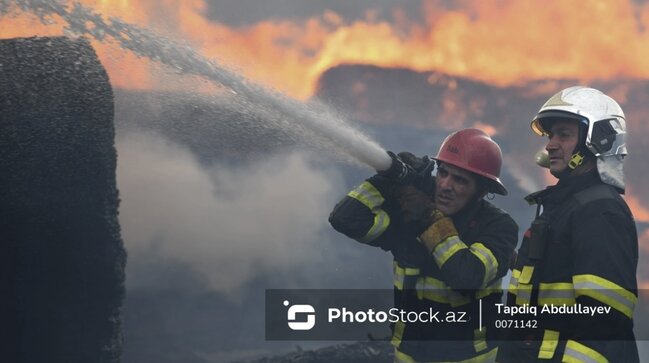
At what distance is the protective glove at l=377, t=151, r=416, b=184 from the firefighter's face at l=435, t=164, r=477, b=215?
15.3 inches

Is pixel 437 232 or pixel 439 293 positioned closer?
pixel 437 232

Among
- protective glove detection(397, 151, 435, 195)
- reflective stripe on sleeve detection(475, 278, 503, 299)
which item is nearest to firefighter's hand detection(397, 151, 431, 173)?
protective glove detection(397, 151, 435, 195)

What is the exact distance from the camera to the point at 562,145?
16.4ft

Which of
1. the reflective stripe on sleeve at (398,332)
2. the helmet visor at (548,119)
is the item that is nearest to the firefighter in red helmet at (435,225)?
the reflective stripe on sleeve at (398,332)

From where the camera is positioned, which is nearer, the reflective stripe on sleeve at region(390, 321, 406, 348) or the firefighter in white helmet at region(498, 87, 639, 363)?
the firefighter in white helmet at region(498, 87, 639, 363)

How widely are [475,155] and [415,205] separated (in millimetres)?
1005

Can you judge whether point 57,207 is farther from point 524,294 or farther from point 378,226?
point 524,294

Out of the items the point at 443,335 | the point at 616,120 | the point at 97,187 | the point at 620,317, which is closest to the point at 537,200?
Answer: the point at 616,120

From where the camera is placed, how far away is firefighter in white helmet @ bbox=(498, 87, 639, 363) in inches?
164

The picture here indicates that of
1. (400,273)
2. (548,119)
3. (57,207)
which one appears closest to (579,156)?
(548,119)

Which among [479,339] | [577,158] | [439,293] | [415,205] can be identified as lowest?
[479,339]

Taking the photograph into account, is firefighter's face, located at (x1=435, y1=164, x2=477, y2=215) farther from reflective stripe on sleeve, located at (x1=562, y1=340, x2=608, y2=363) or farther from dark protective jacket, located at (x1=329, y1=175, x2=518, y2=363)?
reflective stripe on sleeve, located at (x1=562, y1=340, x2=608, y2=363)

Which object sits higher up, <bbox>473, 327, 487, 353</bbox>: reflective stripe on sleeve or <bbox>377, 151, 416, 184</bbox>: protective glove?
<bbox>377, 151, 416, 184</bbox>: protective glove

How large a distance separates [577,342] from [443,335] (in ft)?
7.46
